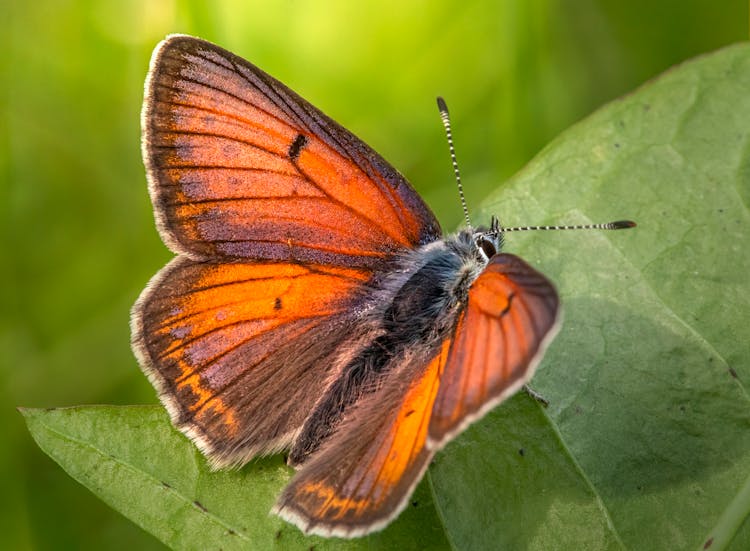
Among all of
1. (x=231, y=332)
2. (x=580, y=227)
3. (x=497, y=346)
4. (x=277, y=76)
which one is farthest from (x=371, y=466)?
(x=277, y=76)

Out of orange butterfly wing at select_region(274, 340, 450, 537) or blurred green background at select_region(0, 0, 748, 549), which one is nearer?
orange butterfly wing at select_region(274, 340, 450, 537)

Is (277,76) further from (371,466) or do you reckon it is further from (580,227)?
(371,466)

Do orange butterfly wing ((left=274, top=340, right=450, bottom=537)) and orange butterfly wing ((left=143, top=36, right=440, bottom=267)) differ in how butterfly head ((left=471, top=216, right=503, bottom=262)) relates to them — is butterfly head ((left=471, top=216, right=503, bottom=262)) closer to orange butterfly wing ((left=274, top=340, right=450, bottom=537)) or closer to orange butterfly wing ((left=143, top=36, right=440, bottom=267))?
orange butterfly wing ((left=143, top=36, right=440, bottom=267))

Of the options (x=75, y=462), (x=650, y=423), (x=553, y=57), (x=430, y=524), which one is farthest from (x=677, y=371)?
(x=553, y=57)

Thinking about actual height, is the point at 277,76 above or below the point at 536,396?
above

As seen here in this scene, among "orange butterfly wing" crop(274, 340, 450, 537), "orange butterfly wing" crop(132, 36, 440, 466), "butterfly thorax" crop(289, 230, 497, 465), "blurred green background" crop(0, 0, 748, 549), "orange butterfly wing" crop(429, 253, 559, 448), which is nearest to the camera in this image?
"orange butterfly wing" crop(429, 253, 559, 448)

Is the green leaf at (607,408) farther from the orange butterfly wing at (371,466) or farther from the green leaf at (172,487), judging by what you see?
the orange butterfly wing at (371,466)

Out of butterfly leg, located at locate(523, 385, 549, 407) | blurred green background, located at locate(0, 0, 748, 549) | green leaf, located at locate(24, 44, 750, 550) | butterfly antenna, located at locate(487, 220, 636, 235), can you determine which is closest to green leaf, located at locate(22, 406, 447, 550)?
green leaf, located at locate(24, 44, 750, 550)
